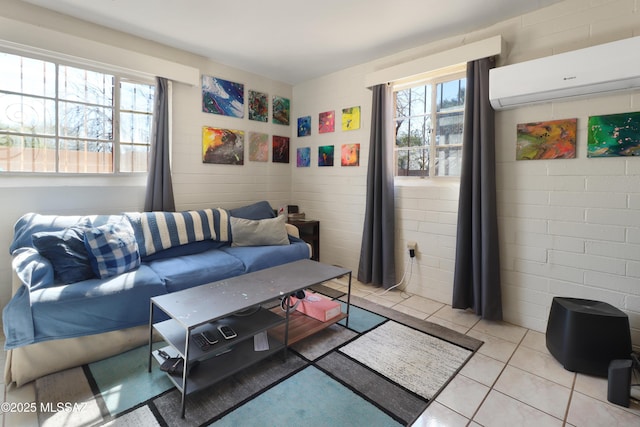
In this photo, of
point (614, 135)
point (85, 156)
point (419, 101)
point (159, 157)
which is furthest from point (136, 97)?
point (614, 135)

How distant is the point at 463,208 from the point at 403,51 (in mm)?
1754

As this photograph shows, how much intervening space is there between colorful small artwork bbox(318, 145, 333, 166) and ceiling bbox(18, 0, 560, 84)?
103 centimetres

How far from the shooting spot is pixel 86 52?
9.02ft

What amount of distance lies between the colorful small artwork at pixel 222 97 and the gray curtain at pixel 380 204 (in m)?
1.66

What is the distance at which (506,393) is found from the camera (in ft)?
6.02

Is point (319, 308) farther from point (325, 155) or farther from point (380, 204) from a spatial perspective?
point (325, 155)

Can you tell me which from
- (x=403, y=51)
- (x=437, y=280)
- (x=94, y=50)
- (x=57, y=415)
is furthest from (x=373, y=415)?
(x=94, y=50)

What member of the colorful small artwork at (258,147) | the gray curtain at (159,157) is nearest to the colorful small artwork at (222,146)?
the colorful small artwork at (258,147)

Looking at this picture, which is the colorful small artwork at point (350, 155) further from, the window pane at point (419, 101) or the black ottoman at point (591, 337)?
the black ottoman at point (591, 337)

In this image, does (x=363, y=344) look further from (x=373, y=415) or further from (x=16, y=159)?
(x=16, y=159)

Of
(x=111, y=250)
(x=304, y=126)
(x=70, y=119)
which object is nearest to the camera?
(x=111, y=250)

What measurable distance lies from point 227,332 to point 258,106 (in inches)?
120

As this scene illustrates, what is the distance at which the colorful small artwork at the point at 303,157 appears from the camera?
432cm

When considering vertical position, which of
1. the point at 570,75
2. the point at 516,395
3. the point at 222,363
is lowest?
the point at 516,395
